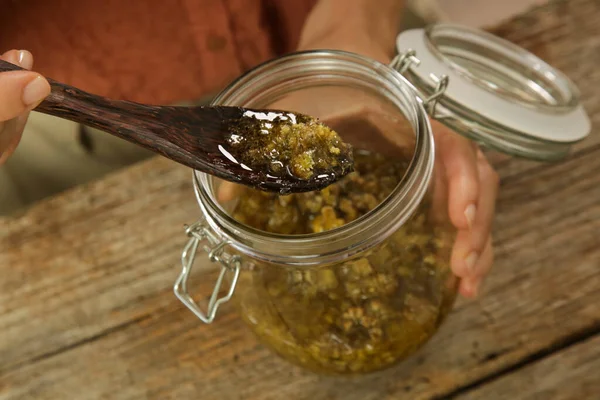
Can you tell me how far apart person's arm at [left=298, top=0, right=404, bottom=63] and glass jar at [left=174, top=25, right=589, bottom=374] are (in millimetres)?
173

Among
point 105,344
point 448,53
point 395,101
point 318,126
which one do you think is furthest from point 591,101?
point 105,344

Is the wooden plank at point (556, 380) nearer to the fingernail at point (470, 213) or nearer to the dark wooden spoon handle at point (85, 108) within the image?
the fingernail at point (470, 213)

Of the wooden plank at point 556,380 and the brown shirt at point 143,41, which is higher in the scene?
the brown shirt at point 143,41

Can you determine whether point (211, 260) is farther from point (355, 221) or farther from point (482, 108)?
point (482, 108)

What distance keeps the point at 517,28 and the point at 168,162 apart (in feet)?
1.66

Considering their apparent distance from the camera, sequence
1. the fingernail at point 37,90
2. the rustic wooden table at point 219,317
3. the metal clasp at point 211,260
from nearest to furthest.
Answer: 1. the fingernail at point 37,90
2. the metal clasp at point 211,260
3. the rustic wooden table at point 219,317

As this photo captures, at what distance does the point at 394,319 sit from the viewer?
0.50 metres

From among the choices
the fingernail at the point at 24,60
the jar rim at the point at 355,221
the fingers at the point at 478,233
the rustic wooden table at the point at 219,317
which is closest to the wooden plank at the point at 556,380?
the rustic wooden table at the point at 219,317

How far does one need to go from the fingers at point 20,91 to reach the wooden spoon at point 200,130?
0.04ft

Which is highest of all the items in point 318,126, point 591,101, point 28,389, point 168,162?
point 318,126

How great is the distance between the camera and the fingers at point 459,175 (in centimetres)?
53

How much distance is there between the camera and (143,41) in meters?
0.83

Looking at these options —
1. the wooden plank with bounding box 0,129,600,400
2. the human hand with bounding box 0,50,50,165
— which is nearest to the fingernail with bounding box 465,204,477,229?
the wooden plank with bounding box 0,129,600,400

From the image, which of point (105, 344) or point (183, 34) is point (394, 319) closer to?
point (105, 344)
